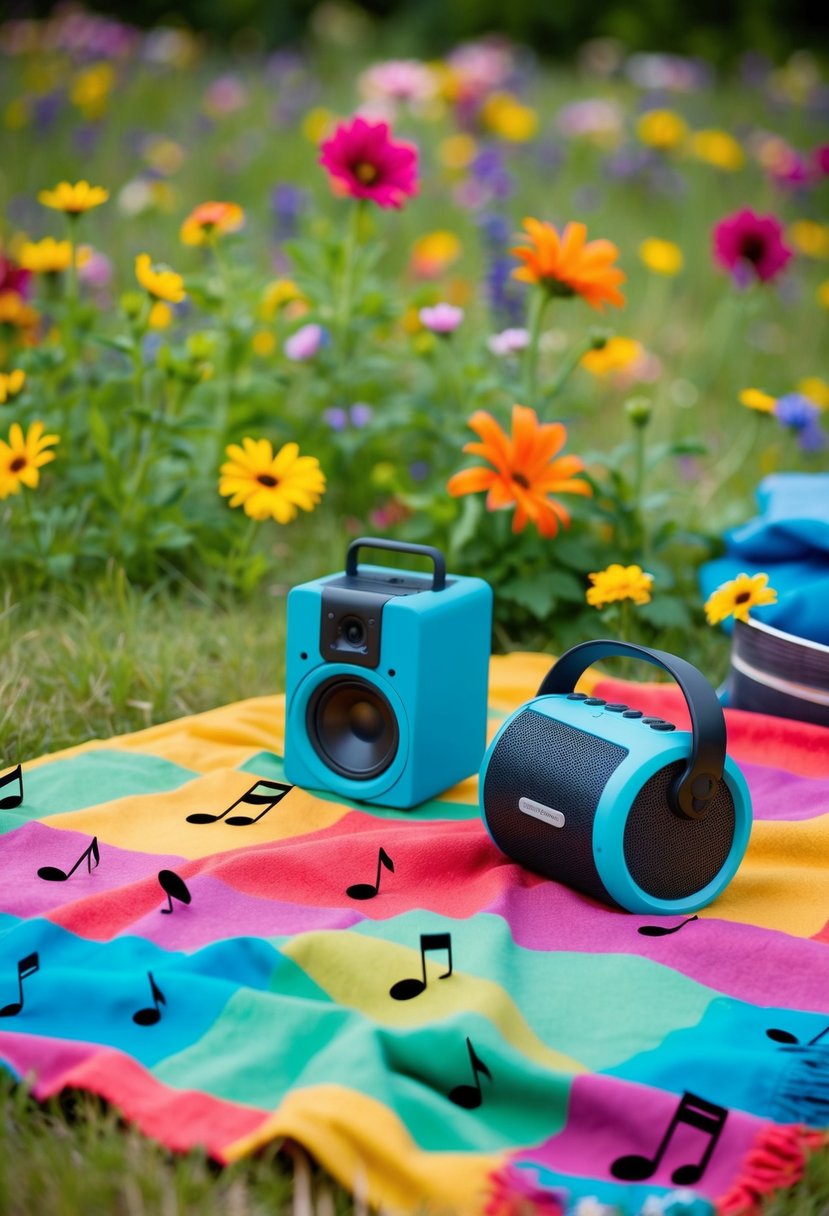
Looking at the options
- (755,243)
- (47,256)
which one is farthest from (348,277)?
(755,243)

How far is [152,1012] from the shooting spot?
4.62 feet

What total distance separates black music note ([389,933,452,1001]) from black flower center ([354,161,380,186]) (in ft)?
5.23

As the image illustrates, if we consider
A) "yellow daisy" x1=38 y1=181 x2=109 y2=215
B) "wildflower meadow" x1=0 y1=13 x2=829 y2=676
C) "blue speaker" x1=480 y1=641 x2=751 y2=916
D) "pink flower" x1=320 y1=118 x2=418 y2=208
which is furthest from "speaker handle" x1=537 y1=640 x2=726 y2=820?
"yellow daisy" x1=38 y1=181 x2=109 y2=215

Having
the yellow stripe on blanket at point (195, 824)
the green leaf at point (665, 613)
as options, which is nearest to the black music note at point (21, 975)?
the yellow stripe on blanket at point (195, 824)

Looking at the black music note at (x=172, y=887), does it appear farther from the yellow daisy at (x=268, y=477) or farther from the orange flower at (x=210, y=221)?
the orange flower at (x=210, y=221)

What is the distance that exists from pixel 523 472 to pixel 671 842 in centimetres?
88

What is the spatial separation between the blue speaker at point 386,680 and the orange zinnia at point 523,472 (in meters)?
0.32

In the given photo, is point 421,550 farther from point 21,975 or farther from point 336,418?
point 336,418

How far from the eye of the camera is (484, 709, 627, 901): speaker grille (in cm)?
161

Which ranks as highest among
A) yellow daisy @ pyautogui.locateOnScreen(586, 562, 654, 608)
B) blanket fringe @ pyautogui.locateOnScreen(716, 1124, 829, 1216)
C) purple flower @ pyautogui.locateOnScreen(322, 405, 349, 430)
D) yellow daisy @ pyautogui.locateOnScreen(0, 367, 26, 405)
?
yellow daisy @ pyautogui.locateOnScreen(0, 367, 26, 405)

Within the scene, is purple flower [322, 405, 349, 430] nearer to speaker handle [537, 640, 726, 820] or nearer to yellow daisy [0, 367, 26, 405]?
yellow daisy [0, 367, 26, 405]

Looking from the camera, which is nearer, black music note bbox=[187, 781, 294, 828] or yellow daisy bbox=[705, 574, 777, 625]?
black music note bbox=[187, 781, 294, 828]

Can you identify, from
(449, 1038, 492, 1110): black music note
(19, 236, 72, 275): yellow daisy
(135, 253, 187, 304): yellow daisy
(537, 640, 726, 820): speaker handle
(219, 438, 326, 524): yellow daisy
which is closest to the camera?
(449, 1038, 492, 1110): black music note

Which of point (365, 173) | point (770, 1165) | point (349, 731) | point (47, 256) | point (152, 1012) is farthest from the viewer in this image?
point (47, 256)
